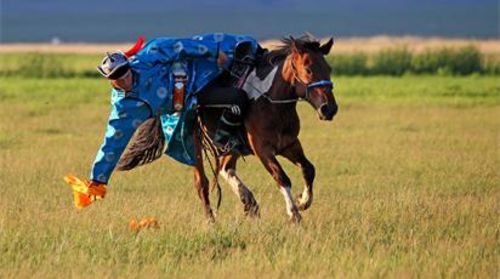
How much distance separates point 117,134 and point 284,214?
5.70 feet

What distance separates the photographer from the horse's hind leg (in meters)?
11.1

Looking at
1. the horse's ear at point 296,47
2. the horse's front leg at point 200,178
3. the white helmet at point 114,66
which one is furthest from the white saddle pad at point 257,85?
the white helmet at point 114,66

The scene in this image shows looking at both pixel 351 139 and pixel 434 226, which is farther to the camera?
pixel 351 139

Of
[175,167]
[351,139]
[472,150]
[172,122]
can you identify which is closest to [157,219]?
[172,122]

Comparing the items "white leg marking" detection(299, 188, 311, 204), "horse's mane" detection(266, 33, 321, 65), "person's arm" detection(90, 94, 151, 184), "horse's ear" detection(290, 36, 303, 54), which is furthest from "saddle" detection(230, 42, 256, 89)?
"white leg marking" detection(299, 188, 311, 204)

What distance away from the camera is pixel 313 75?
1035 centimetres

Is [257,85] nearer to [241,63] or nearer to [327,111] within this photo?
[241,63]

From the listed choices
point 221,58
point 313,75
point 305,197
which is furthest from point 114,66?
point 305,197

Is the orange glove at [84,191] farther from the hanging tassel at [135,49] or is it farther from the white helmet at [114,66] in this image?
the hanging tassel at [135,49]

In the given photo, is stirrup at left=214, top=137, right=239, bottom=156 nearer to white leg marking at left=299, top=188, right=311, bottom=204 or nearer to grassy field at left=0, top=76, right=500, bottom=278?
grassy field at left=0, top=76, right=500, bottom=278

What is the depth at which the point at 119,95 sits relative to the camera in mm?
10461

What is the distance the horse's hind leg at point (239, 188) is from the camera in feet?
36.3

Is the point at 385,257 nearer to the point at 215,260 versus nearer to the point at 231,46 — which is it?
the point at 215,260

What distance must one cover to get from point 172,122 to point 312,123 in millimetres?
11851
